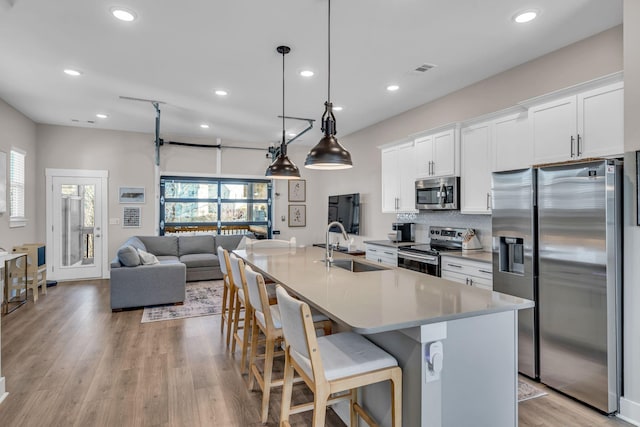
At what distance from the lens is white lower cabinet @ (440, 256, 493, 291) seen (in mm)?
3383

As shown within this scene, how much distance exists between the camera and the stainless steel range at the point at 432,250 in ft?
13.4

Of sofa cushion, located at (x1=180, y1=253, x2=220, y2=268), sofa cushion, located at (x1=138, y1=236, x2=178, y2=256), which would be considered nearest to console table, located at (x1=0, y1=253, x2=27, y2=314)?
sofa cushion, located at (x1=138, y1=236, x2=178, y2=256)

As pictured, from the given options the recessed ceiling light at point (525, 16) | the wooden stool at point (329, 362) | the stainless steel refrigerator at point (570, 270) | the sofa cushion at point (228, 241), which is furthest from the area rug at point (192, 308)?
the recessed ceiling light at point (525, 16)

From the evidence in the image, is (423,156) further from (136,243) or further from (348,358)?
(136,243)

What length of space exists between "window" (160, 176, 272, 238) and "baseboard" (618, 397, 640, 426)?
21.6 feet

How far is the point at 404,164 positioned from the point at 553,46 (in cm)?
224

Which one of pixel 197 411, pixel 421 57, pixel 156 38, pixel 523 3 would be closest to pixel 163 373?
pixel 197 411

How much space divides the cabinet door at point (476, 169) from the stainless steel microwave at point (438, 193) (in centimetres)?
8

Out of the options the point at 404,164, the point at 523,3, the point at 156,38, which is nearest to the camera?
the point at 523,3

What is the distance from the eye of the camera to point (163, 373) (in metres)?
3.00

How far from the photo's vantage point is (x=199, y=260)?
6684 millimetres

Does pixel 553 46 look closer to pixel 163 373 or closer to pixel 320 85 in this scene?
pixel 320 85

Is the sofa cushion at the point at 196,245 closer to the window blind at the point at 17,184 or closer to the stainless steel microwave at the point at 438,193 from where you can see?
the window blind at the point at 17,184

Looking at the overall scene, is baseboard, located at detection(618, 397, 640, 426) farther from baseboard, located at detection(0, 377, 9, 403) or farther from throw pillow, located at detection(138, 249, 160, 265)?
throw pillow, located at detection(138, 249, 160, 265)
